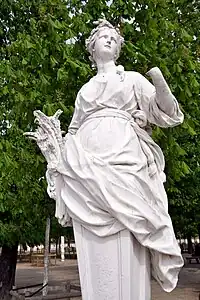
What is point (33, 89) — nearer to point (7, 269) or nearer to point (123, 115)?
point (123, 115)

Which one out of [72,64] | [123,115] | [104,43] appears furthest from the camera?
[72,64]

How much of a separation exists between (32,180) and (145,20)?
3.16m

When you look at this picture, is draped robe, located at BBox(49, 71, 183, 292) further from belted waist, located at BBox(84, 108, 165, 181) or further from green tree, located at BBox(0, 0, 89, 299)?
green tree, located at BBox(0, 0, 89, 299)

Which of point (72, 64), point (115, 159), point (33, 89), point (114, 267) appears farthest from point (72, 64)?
point (114, 267)

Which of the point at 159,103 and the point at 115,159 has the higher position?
the point at 159,103

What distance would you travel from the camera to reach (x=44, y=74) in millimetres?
6992

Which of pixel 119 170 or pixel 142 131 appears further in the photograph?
pixel 142 131

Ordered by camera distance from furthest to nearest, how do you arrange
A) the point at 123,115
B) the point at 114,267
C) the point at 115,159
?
the point at 123,115, the point at 115,159, the point at 114,267

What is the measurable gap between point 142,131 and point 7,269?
8.97 meters

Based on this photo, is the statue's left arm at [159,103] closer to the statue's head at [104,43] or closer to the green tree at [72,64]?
the statue's head at [104,43]

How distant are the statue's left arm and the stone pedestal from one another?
0.89 meters

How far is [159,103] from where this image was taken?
137 inches

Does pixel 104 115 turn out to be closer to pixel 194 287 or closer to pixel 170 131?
pixel 170 131

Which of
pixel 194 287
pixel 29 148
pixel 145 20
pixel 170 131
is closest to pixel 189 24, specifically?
pixel 145 20
